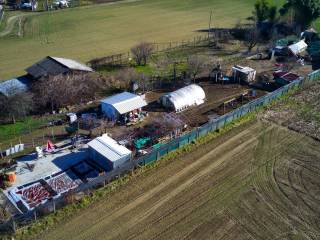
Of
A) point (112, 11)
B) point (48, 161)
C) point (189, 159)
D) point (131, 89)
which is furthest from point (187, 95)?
point (112, 11)

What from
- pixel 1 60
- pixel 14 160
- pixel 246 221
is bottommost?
pixel 246 221

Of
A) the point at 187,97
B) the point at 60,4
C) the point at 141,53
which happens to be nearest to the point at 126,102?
the point at 187,97

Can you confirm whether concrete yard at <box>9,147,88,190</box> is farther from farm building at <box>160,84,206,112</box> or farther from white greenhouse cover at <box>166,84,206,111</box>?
white greenhouse cover at <box>166,84,206,111</box>

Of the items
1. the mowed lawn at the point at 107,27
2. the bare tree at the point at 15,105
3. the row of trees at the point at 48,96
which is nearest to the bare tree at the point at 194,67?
the row of trees at the point at 48,96

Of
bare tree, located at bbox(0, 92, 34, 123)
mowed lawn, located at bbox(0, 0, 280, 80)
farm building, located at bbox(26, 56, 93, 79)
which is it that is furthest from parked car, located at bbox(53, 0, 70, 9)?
bare tree, located at bbox(0, 92, 34, 123)

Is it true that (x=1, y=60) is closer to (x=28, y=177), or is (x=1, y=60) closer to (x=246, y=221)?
(x=28, y=177)

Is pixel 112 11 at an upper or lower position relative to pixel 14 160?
upper
